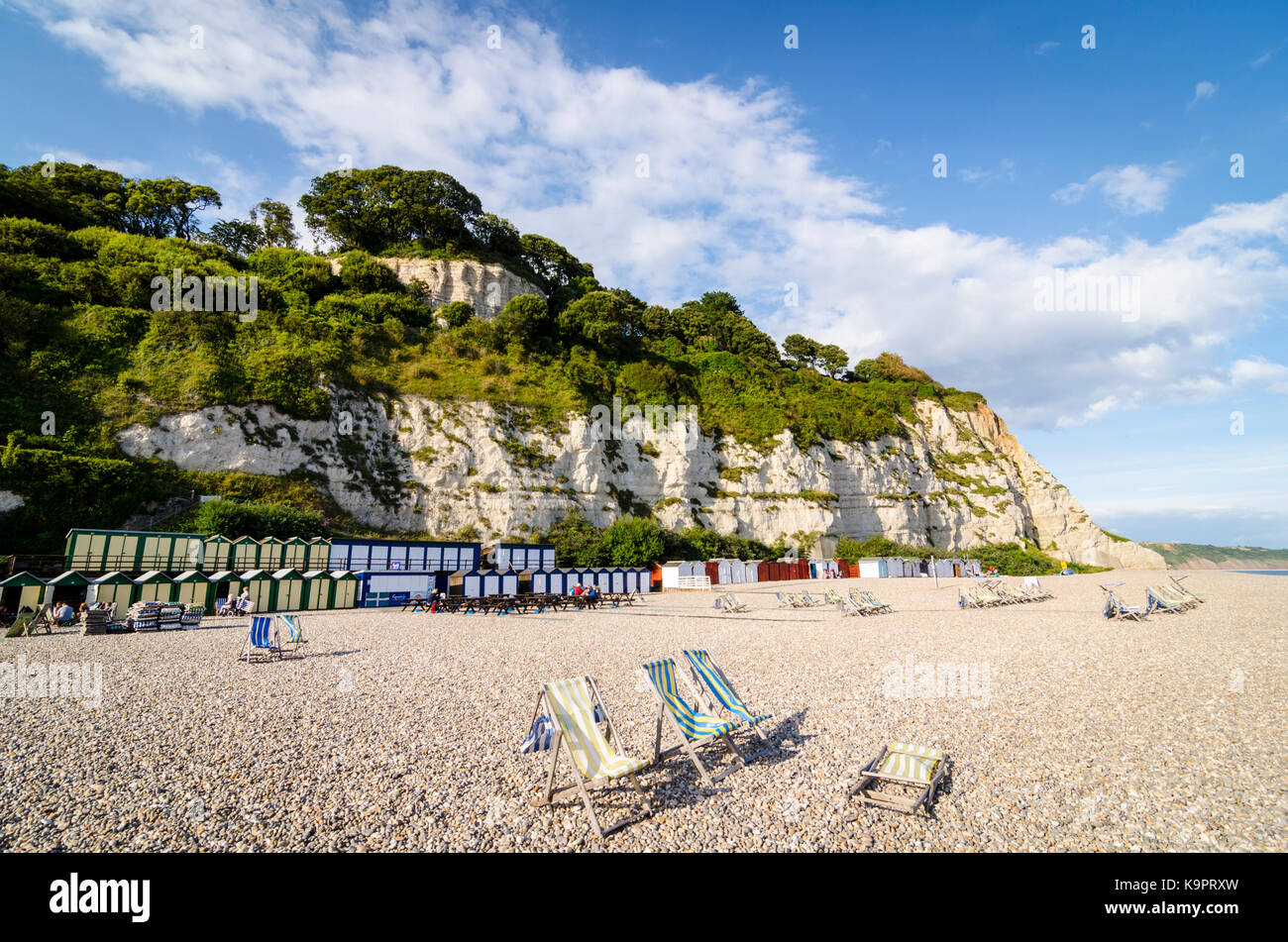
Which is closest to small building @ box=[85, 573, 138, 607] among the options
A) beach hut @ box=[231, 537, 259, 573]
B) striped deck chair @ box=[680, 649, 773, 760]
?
beach hut @ box=[231, 537, 259, 573]

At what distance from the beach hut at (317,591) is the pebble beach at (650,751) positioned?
12470 millimetres

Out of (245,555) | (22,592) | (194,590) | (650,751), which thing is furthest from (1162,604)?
(22,592)

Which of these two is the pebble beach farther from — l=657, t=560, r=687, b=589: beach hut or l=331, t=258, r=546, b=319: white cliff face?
l=331, t=258, r=546, b=319: white cliff face

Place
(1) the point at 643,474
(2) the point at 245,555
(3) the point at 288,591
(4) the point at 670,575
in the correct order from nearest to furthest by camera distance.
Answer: (3) the point at 288,591, (2) the point at 245,555, (4) the point at 670,575, (1) the point at 643,474

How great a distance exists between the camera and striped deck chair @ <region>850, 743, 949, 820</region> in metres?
5.04

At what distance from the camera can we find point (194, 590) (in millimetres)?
22984

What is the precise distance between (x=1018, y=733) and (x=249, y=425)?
44399mm

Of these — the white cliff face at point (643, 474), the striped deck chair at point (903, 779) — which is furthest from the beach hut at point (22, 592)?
the striped deck chair at point (903, 779)

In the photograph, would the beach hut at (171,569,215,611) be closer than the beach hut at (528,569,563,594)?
Yes

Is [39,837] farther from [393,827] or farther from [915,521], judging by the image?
[915,521]

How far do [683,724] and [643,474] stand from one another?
45631 mm

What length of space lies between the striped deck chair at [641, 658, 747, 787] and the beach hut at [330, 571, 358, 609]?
2647cm

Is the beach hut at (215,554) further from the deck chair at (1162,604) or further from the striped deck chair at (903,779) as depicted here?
the deck chair at (1162,604)

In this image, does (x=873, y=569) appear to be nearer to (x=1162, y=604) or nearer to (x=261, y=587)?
(x=1162, y=604)
